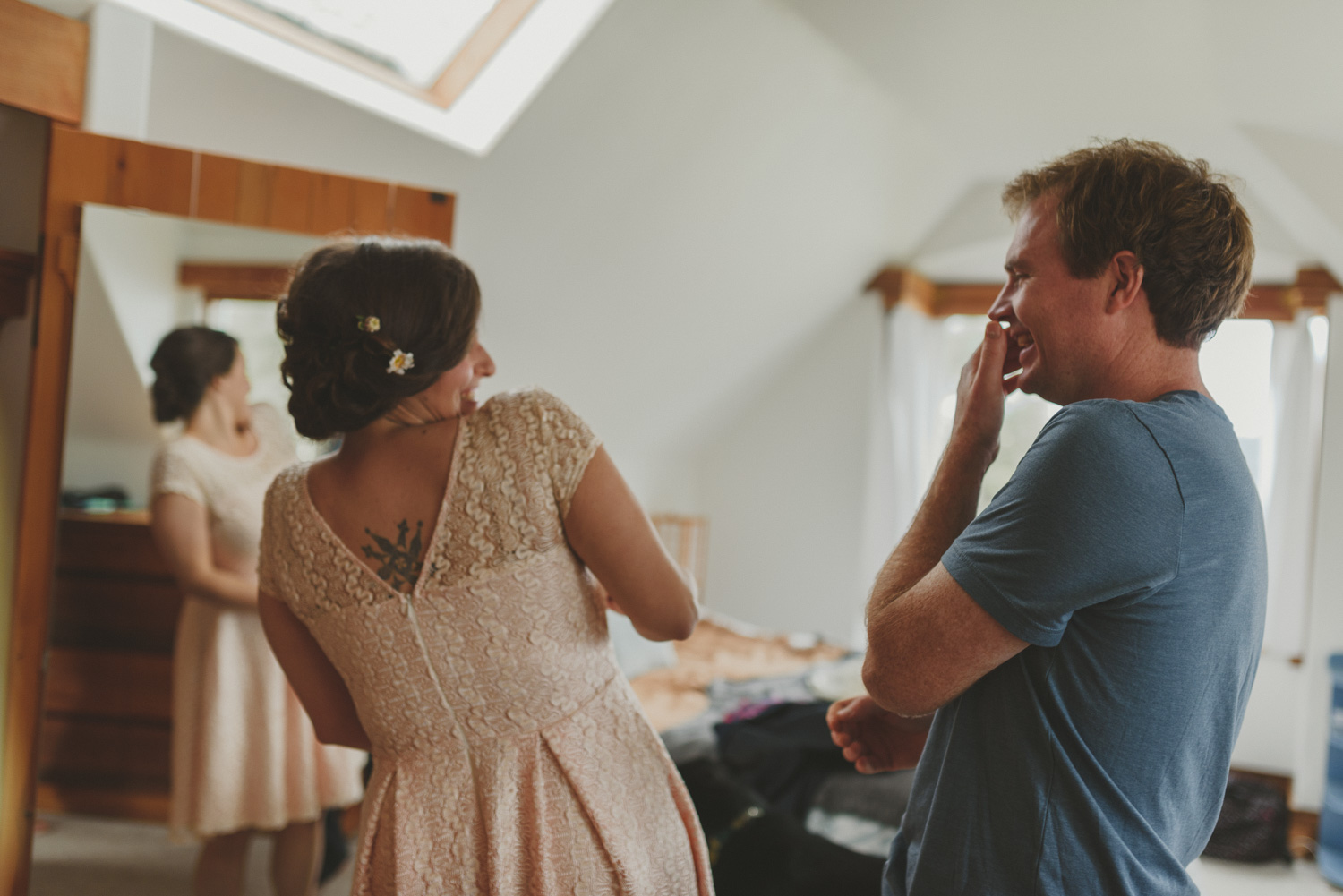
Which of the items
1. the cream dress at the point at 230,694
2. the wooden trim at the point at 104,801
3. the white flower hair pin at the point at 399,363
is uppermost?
the white flower hair pin at the point at 399,363

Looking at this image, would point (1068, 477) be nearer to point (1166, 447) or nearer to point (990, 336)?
point (1166, 447)

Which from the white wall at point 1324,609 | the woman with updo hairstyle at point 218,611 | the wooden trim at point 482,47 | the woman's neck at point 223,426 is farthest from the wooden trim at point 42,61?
the white wall at point 1324,609

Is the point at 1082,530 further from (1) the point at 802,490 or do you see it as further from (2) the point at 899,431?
(1) the point at 802,490

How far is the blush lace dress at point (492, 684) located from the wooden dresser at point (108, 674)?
3.10 feet

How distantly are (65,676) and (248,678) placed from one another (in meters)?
0.33

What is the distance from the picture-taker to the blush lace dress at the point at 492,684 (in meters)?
1.05

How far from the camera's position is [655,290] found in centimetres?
384

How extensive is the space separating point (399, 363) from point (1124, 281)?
2.36ft

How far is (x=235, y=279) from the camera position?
6.54 feet

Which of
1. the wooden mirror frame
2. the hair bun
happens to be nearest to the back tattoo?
the hair bun

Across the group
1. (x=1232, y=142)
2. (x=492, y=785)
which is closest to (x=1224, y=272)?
(x=492, y=785)

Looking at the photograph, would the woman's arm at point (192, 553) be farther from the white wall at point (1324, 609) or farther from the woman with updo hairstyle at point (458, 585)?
the white wall at point (1324, 609)

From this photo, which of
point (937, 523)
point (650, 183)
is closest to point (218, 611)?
point (937, 523)

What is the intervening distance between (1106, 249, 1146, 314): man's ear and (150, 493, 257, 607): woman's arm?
1.67 meters
